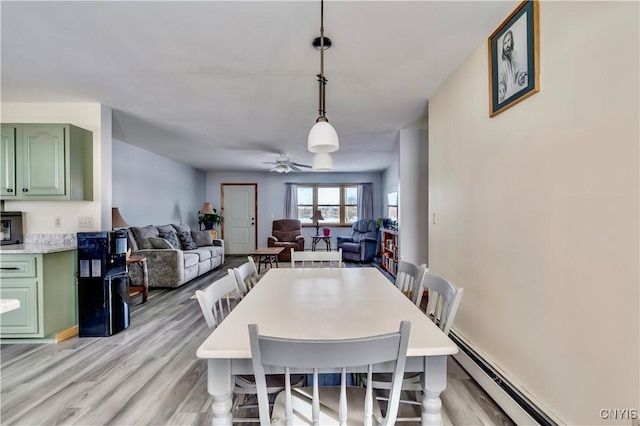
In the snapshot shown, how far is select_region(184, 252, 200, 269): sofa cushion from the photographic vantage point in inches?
192

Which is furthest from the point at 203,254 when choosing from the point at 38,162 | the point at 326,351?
the point at 326,351

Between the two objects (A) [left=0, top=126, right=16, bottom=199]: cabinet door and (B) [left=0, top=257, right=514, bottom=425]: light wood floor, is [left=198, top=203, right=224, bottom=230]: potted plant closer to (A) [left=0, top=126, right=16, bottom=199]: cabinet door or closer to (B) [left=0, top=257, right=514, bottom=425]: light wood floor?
(A) [left=0, top=126, right=16, bottom=199]: cabinet door

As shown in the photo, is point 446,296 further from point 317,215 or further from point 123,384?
point 317,215

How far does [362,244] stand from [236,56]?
5.32 metres

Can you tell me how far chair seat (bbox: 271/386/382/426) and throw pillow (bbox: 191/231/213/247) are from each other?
18.5ft

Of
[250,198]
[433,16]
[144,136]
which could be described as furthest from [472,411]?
[250,198]

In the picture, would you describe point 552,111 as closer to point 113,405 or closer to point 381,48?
point 381,48

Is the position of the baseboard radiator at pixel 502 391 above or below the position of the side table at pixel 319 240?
below

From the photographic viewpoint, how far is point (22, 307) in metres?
2.66

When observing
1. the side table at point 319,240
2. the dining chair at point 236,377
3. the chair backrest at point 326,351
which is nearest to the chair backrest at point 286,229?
the side table at point 319,240

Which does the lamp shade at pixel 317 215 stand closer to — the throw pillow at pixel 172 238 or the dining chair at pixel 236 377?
the throw pillow at pixel 172 238

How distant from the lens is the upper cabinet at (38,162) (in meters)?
2.94

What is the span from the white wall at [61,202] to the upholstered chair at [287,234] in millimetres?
4294

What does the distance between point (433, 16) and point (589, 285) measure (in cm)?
161
